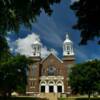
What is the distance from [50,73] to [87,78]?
25147 mm

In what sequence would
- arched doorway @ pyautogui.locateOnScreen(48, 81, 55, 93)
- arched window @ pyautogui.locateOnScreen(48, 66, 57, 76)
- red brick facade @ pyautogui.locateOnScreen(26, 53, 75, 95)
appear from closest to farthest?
red brick facade @ pyautogui.locateOnScreen(26, 53, 75, 95), arched doorway @ pyautogui.locateOnScreen(48, 81, 55, 93), arched window @ pyautogui.locateOnScreen(48, 66, 57, 76)

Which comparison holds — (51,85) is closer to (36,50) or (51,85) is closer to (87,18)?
(36,50)

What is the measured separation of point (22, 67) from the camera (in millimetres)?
55375

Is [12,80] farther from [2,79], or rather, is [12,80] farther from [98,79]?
[98,79]

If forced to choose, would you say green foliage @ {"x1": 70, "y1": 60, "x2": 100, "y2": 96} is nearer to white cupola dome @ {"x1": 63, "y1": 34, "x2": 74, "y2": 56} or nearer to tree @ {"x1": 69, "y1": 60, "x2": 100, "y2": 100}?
tree @ {"x1": 69, "y1": 60, "x2": 100, "y2": 100}

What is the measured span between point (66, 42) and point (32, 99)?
34.4 metres

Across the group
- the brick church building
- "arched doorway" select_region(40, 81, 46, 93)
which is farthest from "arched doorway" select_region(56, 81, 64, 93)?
→ "arched doorway" select_region(40, 81, 46, 93)

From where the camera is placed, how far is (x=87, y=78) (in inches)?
2256

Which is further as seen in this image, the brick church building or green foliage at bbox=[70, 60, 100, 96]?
the brick church building

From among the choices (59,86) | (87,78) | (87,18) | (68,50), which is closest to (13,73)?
(87,78)

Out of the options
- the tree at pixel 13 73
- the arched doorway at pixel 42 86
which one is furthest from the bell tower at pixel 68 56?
the tree at pixel 13 73

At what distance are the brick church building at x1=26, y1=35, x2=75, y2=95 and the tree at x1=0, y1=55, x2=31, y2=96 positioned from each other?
21.8m

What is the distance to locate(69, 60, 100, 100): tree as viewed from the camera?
57.1m

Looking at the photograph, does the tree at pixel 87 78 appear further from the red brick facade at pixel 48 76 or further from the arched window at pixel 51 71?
the arched window at pixel 51 71
